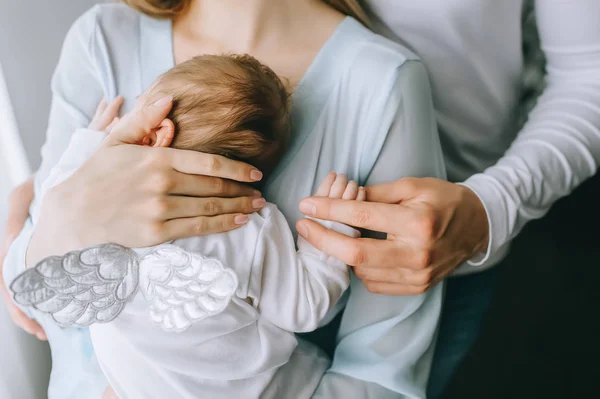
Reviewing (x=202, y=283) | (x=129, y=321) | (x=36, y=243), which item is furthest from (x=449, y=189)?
(x=36, y=243)

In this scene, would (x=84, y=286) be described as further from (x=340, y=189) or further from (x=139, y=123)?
(x=340, y=189)

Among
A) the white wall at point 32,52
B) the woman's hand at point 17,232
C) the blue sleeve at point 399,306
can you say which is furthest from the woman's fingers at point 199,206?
the white wall at point 32,52

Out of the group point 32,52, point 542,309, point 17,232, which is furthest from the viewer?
point 542,309

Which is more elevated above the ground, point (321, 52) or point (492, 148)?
point (321, 52)

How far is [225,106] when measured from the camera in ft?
2.24

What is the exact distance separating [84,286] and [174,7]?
20.1 inches

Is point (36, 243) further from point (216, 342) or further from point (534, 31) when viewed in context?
point (534, 31)

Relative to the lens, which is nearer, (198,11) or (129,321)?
(129,321)

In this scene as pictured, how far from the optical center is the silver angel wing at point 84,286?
63 cm

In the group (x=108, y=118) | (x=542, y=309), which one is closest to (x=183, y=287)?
(x=108, y=118)

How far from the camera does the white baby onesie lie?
690mm

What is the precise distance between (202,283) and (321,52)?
15.7 inches

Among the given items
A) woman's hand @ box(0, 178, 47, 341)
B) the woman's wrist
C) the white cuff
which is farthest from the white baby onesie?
woman's hand @ box(0, 178, 47, 341)

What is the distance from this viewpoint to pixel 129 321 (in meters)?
0.69
